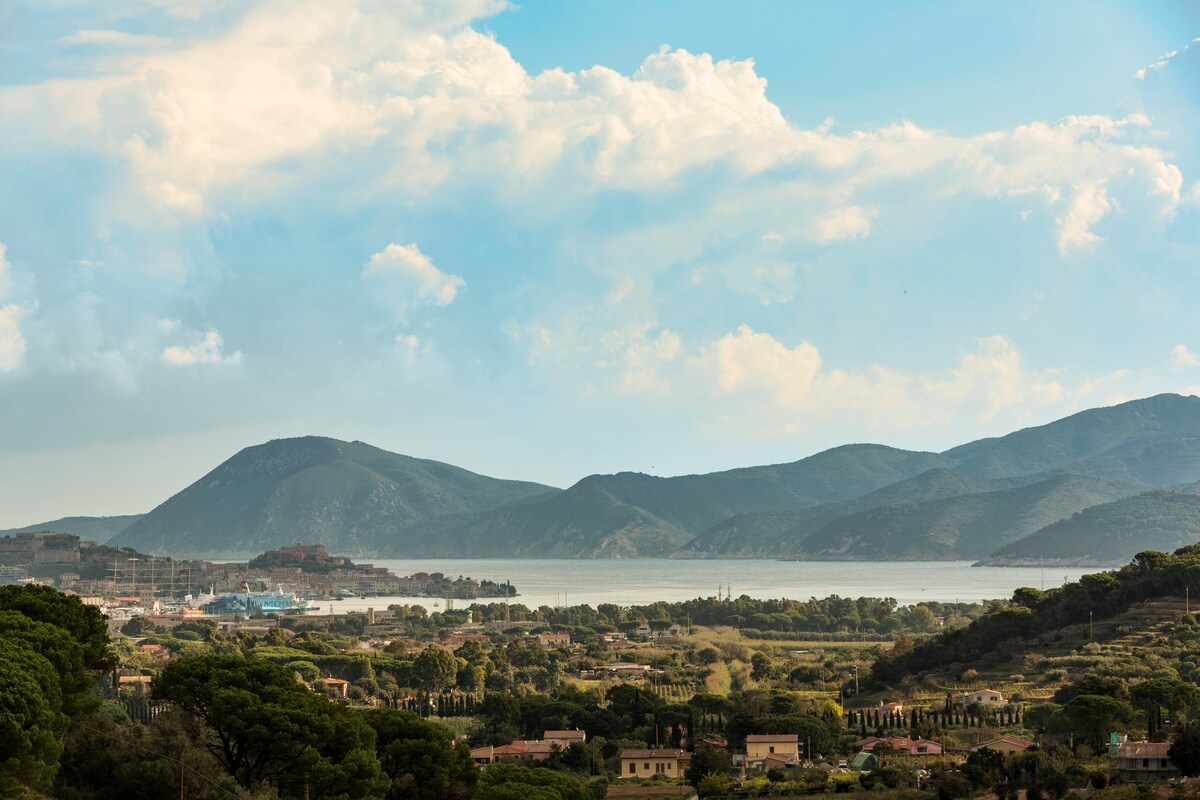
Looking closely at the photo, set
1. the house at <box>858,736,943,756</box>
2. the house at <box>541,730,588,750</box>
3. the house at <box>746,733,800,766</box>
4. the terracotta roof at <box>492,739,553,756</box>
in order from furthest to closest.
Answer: the house at <box>541,730,588,750</box> → the terracotta roof at <box>492,739,553,756</box> → the house at <box>746,733,800,766</box> → the house at <box>858,736,943,756</box>

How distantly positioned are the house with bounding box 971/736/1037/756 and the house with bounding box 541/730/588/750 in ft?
38.1

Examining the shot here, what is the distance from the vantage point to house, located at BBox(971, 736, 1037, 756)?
112ft

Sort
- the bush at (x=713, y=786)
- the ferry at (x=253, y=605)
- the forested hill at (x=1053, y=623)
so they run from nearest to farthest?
the bush at (x=713, y=786) → the forested hill at (x=1053, y=623) → the ferry at (x=253, y=605)

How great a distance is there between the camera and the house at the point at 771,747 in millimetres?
37562

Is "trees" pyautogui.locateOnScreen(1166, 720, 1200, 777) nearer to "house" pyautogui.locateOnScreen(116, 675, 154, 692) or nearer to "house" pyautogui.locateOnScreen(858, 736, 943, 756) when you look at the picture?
"house" pyautogui.locateOnScreen(858, 736, 943, 756)

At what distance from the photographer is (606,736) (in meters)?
42.9

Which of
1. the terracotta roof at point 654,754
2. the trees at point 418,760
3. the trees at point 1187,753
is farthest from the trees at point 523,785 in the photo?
the trees at point 1187,753

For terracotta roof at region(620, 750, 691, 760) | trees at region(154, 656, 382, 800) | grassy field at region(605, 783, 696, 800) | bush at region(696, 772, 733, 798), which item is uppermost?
trees at region(154, 656, 382, 800)

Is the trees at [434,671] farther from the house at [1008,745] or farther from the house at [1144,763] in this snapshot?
the house at [1144,763]

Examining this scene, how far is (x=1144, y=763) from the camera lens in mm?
30453

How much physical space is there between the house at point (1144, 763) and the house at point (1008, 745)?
2857mm

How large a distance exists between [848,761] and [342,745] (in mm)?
15693

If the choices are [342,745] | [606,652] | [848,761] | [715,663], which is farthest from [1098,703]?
[606,652]

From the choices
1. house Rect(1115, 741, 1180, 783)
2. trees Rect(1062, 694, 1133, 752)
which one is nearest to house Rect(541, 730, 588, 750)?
trees Rect(1062, 694, 1133, 752)
